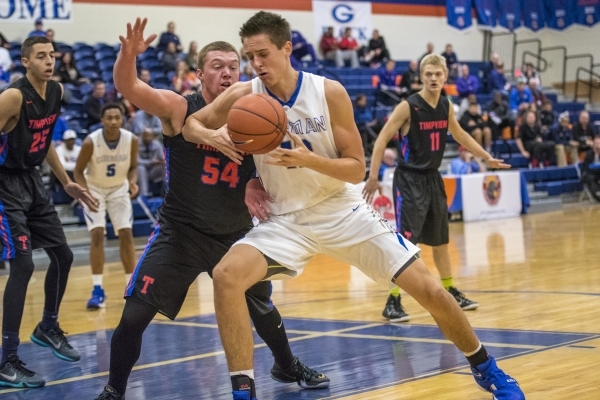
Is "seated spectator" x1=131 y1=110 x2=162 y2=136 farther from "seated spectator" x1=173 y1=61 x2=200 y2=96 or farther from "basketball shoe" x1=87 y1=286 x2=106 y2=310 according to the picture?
"basketball shoe" x1=87 y1=286 x2=106 y2=310

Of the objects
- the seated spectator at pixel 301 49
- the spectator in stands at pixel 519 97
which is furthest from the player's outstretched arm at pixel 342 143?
the spectator in stands at pixel 519 97

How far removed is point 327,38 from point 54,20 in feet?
22.2

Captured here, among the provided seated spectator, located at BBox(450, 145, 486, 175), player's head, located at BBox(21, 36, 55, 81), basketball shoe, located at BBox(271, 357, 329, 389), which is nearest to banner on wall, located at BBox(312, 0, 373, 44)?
seated spectator, located at BBox(450, 145, 486, 175)

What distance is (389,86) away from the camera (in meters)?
20.9

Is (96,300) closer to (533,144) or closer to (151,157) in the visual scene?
(151,157)

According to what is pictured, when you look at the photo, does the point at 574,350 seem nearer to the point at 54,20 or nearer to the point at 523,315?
the point at 523,315

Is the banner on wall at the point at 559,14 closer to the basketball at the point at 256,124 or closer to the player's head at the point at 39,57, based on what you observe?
the player's head at the point at 39,57

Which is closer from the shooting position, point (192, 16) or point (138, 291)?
point (138, 291)

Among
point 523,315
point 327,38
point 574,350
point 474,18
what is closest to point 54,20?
point 327,38

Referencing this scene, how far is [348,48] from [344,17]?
51.1 inches

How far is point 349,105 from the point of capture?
424cm

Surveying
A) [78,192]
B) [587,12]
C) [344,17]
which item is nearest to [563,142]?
[344,17]

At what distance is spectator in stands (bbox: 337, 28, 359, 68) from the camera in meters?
22.0

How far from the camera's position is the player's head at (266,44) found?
411cm
